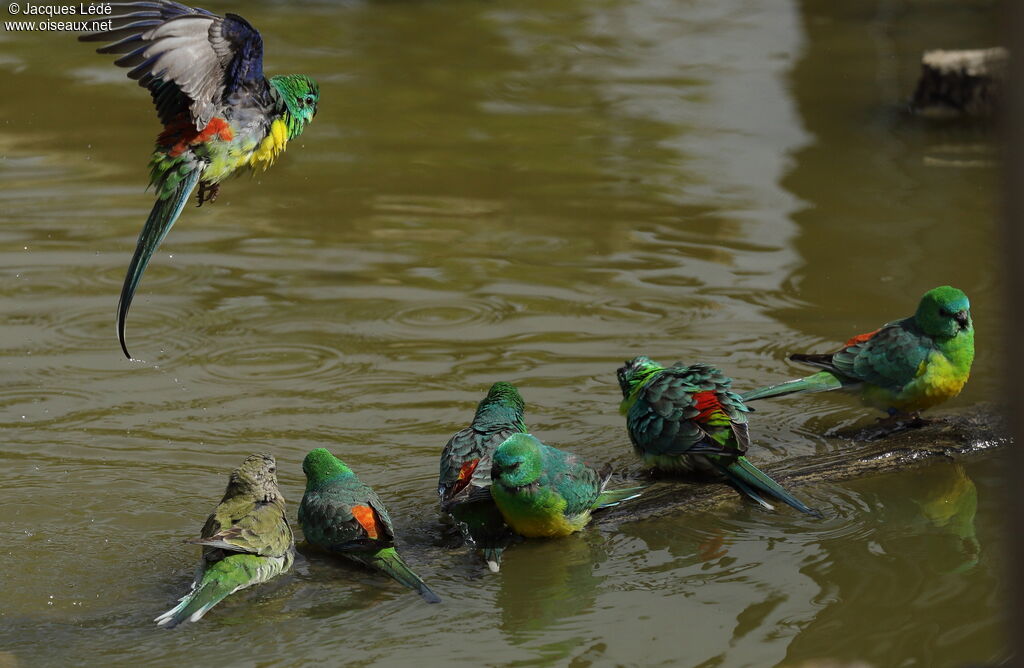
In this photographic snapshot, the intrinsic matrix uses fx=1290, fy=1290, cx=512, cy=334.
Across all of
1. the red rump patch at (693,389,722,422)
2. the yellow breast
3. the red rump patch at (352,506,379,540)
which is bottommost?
the red rump patch at (352,506,379,540)

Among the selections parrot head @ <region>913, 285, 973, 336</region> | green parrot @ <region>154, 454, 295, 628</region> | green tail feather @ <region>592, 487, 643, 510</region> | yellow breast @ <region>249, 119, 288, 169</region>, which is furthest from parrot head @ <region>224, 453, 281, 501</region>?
parrot head @ <region>913, 285, 973, 336</region>

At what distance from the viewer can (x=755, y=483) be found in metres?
5.55

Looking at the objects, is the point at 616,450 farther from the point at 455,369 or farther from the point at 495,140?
the point at 495,140

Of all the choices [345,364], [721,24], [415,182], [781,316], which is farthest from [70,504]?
[721,24]

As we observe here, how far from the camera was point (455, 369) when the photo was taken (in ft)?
24.2

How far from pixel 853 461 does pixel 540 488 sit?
1.69 m

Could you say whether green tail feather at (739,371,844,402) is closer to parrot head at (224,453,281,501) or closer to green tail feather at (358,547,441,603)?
green tail feather at (358,547,441,603)

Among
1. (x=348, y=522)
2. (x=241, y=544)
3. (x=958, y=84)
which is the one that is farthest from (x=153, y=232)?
(x=958, y=84)

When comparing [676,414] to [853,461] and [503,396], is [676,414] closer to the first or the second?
[503,396]

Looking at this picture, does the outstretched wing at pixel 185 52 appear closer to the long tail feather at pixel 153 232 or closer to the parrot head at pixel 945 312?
the long tail feather at pixel 153 232

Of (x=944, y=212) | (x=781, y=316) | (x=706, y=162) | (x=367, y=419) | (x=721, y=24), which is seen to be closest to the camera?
(x=367, y=419)

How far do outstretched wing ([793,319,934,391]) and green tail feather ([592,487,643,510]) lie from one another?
1.27 m

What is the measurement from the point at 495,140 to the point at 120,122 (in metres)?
3.33

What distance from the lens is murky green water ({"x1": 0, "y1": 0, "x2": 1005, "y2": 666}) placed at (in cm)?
480
